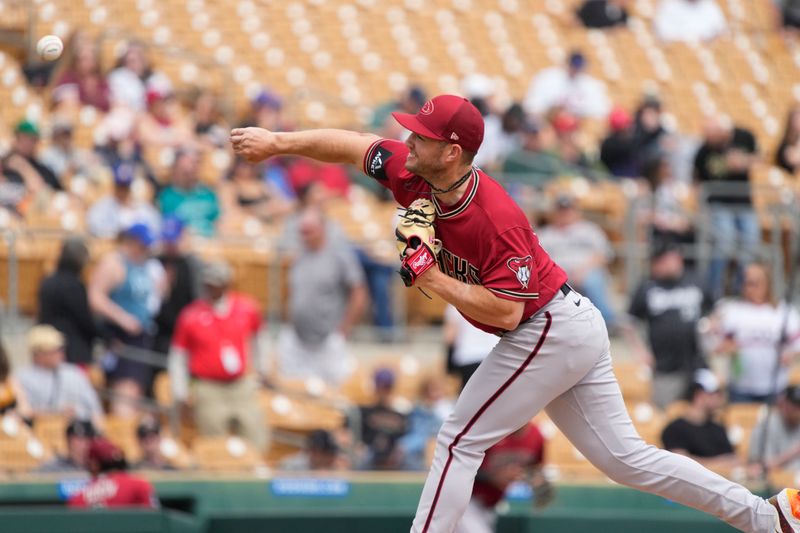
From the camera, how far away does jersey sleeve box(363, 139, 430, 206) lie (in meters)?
5.80

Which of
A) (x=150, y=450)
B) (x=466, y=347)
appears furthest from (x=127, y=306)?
(x=466, y=347)

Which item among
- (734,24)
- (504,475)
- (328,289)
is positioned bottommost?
(734,24)

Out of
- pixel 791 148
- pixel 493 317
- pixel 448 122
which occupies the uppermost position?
pixel 448 122

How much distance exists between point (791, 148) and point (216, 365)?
664 centimetres

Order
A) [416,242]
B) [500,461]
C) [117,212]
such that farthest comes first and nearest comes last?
[117,212] < [500,461] < [416,242]

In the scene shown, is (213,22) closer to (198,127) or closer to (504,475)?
(198,127)

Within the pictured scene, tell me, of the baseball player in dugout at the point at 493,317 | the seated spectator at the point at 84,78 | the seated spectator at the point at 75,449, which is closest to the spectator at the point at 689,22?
the seated spectator at the point at 84,78

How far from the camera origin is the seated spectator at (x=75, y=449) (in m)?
8.62

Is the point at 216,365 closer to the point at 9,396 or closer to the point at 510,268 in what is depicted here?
the point at 9,396

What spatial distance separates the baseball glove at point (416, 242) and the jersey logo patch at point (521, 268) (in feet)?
0.87

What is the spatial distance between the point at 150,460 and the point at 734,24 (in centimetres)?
1052

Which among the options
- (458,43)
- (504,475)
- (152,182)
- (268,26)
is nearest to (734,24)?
(458,43)

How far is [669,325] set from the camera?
421 inches

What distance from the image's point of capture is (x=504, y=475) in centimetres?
741
